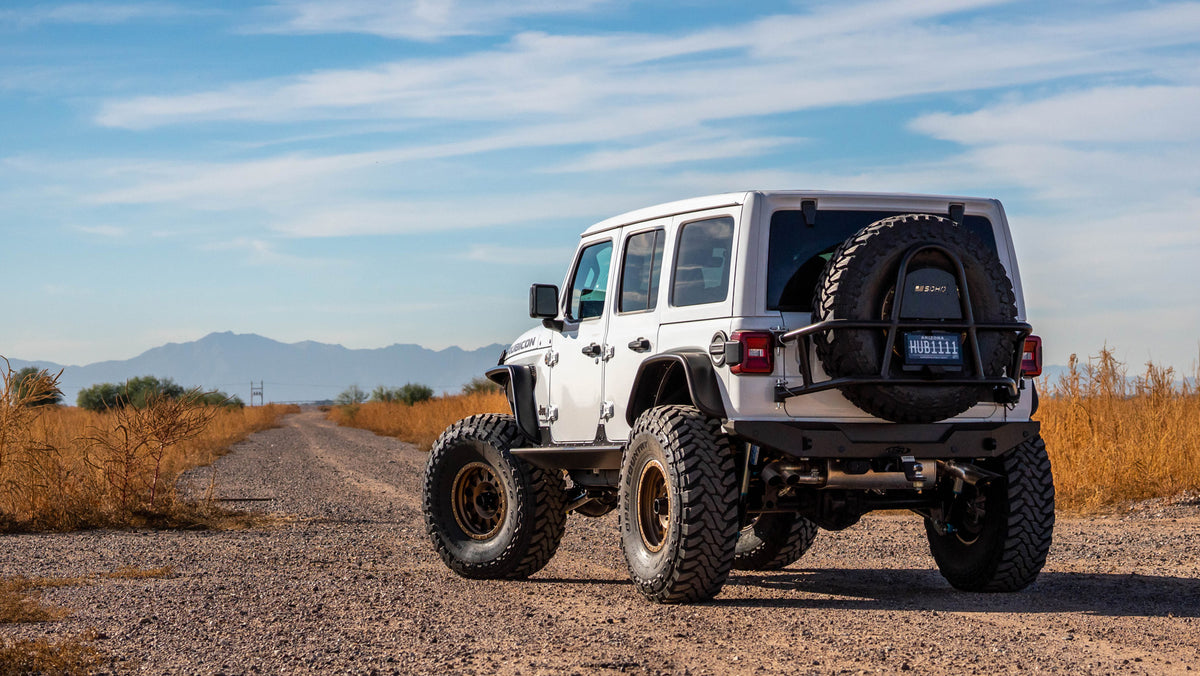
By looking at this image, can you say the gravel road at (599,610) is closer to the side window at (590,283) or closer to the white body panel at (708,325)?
the white body panel at (708,325)

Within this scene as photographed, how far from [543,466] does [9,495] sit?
7.75 m

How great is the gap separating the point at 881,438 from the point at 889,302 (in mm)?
866

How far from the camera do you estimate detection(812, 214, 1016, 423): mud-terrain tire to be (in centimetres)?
714

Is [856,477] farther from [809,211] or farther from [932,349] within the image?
[809,211]

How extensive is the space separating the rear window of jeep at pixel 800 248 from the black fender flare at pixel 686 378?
22.4 inches

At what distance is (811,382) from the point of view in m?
7.36

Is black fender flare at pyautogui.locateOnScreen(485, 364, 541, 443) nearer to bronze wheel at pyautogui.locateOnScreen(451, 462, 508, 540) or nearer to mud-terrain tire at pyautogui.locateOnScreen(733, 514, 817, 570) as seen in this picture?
bronze wheel at pyautogui.locateOnScreen(451, 462, 508, 540)

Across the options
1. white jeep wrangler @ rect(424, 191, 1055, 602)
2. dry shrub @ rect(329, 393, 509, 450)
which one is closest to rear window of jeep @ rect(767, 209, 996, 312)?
white jeep wrangler @ rect(424, 191, 1055, 602)

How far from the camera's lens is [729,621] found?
7219mm

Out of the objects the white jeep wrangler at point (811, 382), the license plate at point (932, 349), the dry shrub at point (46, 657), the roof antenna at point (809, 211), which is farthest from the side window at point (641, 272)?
the dry shrub at point (46, 657)

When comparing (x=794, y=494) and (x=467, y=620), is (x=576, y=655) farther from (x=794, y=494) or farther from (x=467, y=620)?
(x=794, y=494)

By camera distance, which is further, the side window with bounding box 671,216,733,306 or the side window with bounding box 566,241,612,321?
the side window with bounding box 566,241,612,321

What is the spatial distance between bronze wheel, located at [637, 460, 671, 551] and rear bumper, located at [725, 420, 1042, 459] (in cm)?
82

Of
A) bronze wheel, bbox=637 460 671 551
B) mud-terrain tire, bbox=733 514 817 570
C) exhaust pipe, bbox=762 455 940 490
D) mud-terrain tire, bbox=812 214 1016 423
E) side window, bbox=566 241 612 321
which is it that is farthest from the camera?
mud-terrain tire, bbox=733 514 817 570
